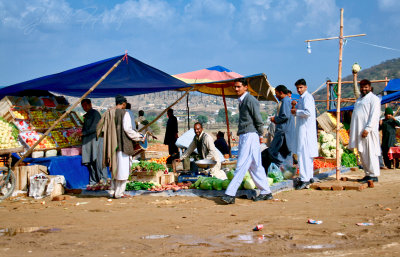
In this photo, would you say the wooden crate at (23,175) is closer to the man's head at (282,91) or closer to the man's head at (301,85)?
the man's head at (282,91)

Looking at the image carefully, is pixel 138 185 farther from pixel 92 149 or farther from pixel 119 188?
pixel 92 149

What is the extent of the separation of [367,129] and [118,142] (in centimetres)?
479

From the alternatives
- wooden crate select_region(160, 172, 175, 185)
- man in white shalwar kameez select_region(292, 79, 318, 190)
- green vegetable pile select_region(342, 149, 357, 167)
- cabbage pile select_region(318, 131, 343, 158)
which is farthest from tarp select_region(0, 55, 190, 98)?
green vegetable pile select_region(342, 149, 357, 167)

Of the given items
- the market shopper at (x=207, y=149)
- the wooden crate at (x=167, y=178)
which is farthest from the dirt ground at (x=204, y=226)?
the market shopper at (x=207, y=149)

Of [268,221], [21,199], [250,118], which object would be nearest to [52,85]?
[21,199]

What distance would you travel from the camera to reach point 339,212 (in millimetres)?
6082

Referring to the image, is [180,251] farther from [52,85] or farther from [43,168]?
[52,85]

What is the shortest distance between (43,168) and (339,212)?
5.91 m

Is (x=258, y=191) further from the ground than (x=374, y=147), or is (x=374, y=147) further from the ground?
(x=374, y=147)

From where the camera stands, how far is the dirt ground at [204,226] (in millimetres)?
4324

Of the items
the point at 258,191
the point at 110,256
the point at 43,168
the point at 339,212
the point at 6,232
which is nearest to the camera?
the point at 110,256

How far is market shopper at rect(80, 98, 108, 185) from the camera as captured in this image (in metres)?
9.48

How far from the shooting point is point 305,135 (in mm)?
8461

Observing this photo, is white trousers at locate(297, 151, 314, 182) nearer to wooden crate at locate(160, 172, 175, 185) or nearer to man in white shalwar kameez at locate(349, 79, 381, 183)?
man in white shalwar kameez at locate(349, 79, 381, 183)
